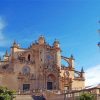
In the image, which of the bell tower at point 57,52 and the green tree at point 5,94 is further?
the bell tower at point 57,52

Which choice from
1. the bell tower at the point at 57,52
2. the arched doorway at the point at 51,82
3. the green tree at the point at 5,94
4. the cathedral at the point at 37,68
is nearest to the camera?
the green tree at the point at 5,94

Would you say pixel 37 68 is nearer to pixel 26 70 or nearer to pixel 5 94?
pixel 26 70

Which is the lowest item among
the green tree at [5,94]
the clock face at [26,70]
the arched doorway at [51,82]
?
the green tree at [5,94]

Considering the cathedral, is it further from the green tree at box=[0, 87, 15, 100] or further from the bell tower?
the green tree at box=[0, 87, 15, 100]

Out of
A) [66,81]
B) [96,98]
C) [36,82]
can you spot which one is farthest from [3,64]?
[96,98]

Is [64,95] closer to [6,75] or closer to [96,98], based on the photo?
[96,98]

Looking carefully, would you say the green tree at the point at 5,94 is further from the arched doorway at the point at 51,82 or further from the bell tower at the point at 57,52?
the bell tower at the point at 57,52

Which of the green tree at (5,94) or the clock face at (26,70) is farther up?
the clock face at (26,70)

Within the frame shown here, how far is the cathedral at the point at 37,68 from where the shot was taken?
7938cm

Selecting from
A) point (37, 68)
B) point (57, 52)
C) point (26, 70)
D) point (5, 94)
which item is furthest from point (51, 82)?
point (5, 94)

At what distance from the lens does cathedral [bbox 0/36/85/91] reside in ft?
260

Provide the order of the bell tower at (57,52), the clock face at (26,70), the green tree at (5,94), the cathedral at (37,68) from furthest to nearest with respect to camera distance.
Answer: the bell tower at (57,52) → the clock face at (26,70) → the cathedral at (37,68) → the green tree at (5,94)

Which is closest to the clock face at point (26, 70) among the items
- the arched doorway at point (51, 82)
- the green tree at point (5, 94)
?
the arched doorway at point (51, 82)

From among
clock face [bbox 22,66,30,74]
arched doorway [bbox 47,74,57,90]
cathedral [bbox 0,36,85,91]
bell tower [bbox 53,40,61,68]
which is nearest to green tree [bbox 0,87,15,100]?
cathedral [bbox 0,36,85,91]
